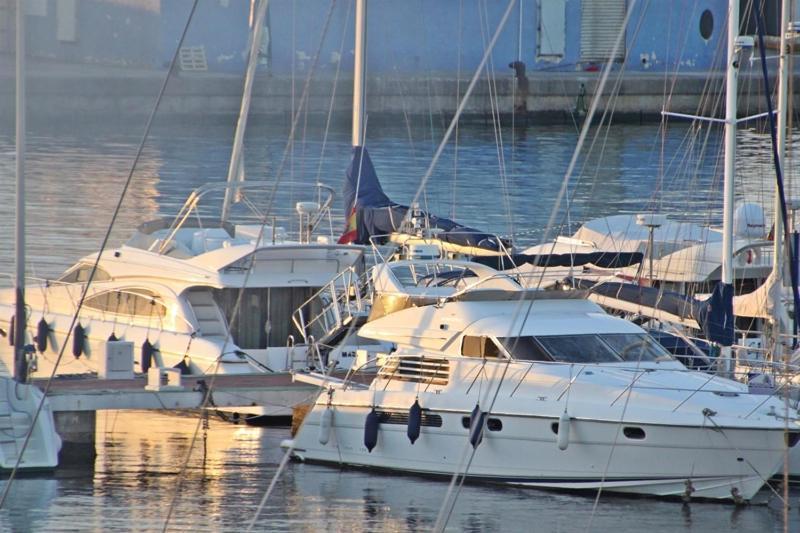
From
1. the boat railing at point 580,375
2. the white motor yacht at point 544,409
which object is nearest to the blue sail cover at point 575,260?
the white motor yacht at point 544,409

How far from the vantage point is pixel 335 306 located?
18078 millimetres

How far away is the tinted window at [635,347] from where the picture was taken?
598 inches

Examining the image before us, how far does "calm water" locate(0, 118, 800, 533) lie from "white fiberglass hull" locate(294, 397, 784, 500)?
16cm

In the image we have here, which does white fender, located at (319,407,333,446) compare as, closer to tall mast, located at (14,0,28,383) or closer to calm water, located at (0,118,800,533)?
calm water, located at (0,118,800,533)

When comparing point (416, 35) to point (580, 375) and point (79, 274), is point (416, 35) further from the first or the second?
point (580, 375)

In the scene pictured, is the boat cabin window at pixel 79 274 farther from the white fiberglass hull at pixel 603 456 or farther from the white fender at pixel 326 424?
the white fiberglass hull at pixel 603 456

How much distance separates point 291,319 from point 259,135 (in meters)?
35.9

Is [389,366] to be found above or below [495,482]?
above

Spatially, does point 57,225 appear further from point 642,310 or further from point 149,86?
point 149,86

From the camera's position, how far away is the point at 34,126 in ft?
178

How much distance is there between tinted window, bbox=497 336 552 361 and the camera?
14914 millimetres

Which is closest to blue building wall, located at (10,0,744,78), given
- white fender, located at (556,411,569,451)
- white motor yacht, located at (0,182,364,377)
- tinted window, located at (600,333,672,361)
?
white motor yacht, located at (0,182,364,377)

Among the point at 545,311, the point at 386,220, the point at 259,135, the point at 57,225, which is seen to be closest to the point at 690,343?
the point at 545,311

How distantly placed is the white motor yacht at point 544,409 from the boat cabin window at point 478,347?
0.01 meters
